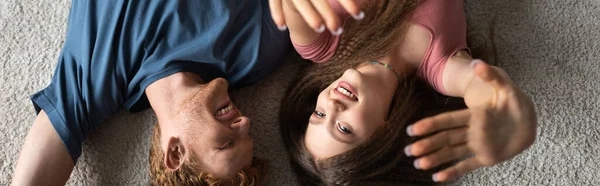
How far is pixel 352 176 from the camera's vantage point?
0.93m

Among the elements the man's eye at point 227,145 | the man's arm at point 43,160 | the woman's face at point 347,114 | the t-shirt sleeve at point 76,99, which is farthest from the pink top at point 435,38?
the man's arm at point 43,160

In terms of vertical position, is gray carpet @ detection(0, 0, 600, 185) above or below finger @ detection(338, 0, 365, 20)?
below

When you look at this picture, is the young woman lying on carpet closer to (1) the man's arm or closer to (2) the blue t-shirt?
(2) the blue t-shirt

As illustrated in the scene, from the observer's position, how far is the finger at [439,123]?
2.17 ft

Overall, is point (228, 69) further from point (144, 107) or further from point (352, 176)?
point (352, 176)

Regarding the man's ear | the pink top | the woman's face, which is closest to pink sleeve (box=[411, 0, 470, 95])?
the pink top

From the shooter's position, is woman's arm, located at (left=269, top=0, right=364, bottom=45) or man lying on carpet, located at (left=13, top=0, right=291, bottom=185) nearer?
woman's arm, located at (left=269, top=0, right=364, bottom=45)

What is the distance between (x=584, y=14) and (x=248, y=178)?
775 millimetres

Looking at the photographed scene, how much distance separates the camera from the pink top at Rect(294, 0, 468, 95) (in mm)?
941

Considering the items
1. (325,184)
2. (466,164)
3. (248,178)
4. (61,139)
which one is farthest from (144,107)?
(466,164)

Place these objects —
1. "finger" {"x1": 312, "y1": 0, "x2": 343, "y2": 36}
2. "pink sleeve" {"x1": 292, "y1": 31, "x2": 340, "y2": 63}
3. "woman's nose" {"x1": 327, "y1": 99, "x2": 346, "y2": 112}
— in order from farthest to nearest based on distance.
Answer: "pink sleeve" {"x1": 292, "y1": 31, "x2": 340, "y2": 63} < "woman's nose" {"x1": 327, "y1": 99, "x2": 346, "y2": 112} < "finger" {"x1": 312, "y1": 0, "x2": 343, "y2": 36}

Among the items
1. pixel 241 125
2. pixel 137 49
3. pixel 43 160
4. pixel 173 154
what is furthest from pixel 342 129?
pixel 43 160

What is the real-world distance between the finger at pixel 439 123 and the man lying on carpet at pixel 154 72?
14.3 inches

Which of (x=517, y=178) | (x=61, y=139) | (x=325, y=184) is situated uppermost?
(x=61, y=139)
